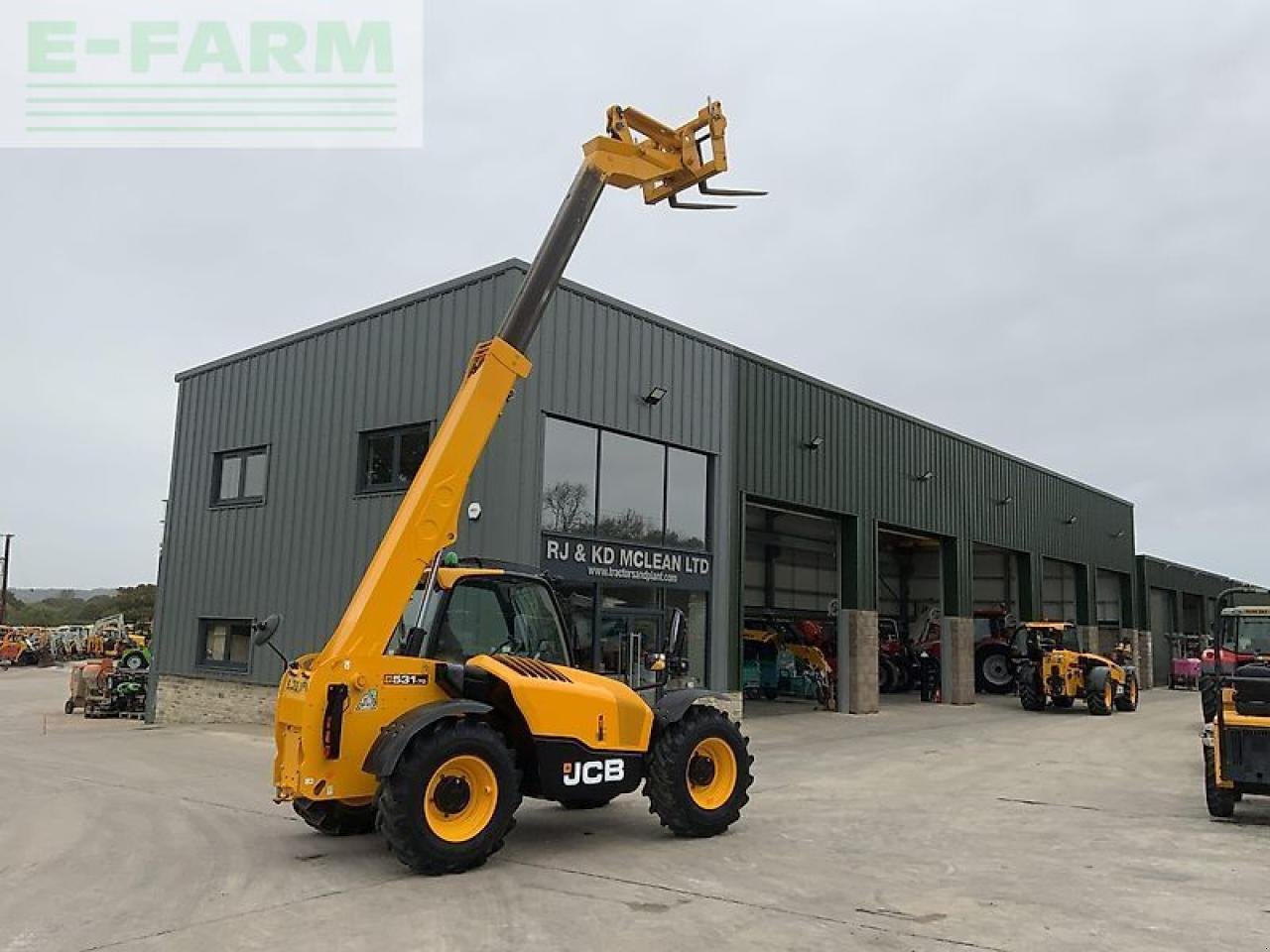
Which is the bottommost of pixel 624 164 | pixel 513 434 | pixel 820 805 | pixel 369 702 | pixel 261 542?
pixel 820 805

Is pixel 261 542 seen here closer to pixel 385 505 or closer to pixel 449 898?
pixel 385 505

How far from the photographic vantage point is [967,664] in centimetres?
2659

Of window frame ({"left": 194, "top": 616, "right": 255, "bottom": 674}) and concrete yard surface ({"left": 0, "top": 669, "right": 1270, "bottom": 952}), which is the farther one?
window frame ({"left": 194, "top": 616, "right": 255, "bottom": 674})

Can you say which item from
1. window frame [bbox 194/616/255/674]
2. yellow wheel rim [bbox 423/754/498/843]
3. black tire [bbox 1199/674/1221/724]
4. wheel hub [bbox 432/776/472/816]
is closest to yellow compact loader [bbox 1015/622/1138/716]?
black tire [bbox 1199/674/1221/724]

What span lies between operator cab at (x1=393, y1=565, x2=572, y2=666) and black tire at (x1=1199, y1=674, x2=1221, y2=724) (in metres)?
6.51

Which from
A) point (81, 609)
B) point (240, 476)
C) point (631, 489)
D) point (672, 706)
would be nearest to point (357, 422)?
point (240, 476)

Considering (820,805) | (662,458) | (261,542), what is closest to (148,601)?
(261,542)

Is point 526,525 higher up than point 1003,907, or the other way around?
point 526,525

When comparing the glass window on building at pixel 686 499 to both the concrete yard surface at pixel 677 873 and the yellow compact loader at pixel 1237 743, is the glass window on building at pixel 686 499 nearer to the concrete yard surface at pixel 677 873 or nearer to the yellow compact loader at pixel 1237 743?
the concrete yard surface at pixel 677 873

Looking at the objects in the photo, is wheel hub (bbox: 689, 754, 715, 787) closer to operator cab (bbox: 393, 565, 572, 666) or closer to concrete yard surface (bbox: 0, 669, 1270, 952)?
concrete yard surface (bbox: 0, 669, 1270, 952)

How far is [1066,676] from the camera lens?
2378 centimetres

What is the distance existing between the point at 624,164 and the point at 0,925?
7.22 m

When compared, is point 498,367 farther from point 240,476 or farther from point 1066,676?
point 1066,676

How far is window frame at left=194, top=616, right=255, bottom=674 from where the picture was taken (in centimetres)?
1820
